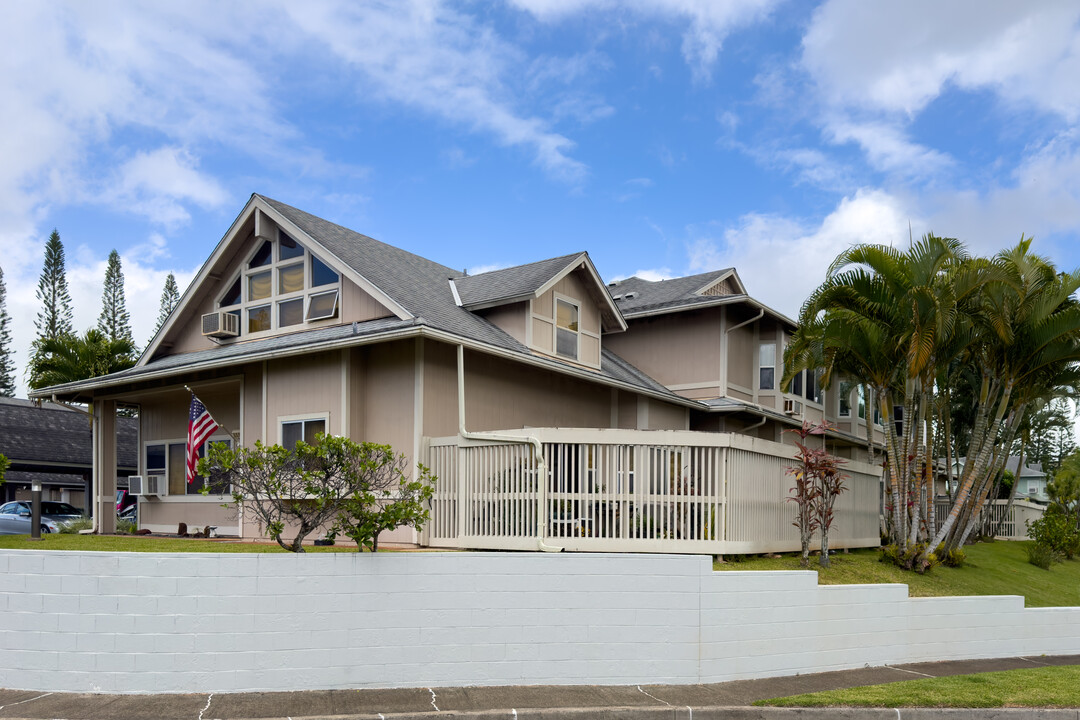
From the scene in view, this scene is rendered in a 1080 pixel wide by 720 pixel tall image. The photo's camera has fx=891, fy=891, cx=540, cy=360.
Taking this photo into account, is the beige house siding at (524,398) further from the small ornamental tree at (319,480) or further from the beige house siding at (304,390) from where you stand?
the small ornamental tree at (319,480)

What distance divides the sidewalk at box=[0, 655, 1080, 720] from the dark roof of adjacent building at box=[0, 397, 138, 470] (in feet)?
82.7

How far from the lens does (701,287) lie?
2222 cm

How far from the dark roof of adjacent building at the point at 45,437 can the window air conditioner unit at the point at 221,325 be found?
15.9 metres

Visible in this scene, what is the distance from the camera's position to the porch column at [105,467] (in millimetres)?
18547

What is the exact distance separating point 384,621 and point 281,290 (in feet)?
31.4

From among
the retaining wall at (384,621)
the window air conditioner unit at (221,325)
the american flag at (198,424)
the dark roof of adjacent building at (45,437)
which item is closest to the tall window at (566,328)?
the window air conditioner unit at (221,325)

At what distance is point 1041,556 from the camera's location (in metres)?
21.2

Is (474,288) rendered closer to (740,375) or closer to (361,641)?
(740,375)

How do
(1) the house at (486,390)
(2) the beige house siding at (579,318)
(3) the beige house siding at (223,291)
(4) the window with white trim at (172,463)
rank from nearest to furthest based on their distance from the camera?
(1) the house at (486,390) < (3) the beige house siding at (223,291) < (2) the beige house siding at (579,318) < (4) the window with white trim at (172,463)

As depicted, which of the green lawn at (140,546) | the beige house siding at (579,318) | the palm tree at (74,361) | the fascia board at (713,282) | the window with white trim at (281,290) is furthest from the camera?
the palm tree at (74,361)

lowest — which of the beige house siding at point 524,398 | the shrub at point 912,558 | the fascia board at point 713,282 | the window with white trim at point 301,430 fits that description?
the shrub at point 912,558

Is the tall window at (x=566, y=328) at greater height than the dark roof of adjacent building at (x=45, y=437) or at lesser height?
greater

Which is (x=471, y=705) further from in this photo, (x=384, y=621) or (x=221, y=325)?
(x=221, y=325)

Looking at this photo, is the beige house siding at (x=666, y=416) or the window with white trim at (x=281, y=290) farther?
the beige house siding at (x=666, y=416)
